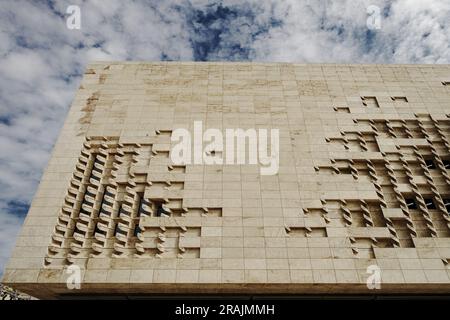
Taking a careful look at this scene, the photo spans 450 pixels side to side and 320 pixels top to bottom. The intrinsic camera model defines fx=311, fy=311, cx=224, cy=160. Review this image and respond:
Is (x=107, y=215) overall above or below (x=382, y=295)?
above

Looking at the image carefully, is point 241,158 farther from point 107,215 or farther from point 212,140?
point 107,215

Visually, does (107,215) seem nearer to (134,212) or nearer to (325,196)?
(134,212)

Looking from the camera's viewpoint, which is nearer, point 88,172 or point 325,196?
point 325,196

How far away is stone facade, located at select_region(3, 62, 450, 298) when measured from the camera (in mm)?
15570

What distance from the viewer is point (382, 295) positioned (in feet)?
53.0

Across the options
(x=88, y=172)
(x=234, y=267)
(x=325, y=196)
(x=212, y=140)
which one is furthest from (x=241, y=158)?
(x=88, y=172)

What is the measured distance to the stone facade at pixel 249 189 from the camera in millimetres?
15570

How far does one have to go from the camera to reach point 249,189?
18328 millimetres

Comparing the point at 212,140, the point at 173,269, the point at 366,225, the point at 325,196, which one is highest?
the point at 212,140
